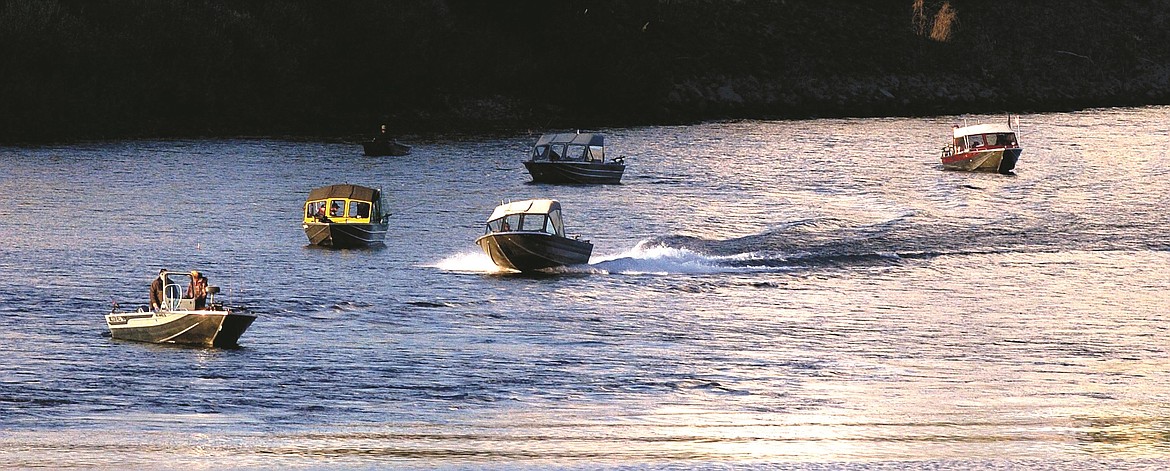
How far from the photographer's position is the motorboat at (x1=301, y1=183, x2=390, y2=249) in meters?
67.3

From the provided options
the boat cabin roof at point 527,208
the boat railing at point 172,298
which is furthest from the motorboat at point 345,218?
the boat railing at point 172,298

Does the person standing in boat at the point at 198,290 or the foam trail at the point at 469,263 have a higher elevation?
the person standing in boat at the point at 198,290

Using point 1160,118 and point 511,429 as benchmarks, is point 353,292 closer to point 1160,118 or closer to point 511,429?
point 511,429

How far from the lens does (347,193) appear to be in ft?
226

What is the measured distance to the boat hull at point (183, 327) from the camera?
→ 42969mm

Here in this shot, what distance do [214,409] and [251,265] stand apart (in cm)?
2592

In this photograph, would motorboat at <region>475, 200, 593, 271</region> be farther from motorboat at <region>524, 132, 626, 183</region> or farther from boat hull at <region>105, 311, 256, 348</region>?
motorboat at <region>524, 132, 626, 183</region>

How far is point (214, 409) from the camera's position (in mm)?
36062

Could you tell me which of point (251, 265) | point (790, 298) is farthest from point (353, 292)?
point (790, 298)

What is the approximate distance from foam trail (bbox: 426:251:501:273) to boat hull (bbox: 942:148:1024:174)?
164ft

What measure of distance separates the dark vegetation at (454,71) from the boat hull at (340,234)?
6228 centimetres

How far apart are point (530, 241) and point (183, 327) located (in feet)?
61.7

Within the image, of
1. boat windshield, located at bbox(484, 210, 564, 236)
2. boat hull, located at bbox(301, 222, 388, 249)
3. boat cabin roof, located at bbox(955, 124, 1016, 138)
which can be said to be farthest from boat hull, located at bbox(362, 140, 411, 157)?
boat windshield, located at bbox(484, 210, 564, 236)

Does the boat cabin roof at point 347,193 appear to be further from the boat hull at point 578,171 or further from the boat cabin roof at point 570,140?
the boat cabin roof at point 570,140
